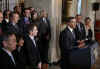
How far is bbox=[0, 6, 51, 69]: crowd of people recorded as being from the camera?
327 centimetres

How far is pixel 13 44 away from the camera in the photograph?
3268 millimetres

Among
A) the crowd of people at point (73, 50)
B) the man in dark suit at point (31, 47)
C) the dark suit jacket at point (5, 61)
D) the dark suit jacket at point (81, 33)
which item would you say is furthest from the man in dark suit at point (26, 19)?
the dark suit jacket at point (5, 61)

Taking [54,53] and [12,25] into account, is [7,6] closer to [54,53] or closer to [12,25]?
[54,53]

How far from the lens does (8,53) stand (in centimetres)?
322

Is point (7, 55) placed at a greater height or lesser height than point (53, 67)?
greater

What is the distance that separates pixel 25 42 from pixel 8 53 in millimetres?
1107

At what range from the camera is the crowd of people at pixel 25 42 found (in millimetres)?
3266

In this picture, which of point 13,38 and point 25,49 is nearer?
point 13,38

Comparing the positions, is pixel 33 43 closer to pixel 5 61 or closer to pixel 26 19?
pixel 5 61

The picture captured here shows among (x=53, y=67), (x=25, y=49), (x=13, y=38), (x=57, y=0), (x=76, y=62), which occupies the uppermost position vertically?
(x=57, y=0)

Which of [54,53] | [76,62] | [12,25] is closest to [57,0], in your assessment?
[54,53]

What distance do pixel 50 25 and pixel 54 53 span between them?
→ 797 millimetres

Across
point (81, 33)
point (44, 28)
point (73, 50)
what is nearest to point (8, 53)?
point (73, 50)

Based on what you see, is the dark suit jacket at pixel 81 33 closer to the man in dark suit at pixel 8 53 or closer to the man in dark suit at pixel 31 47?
the man in dark suit at pixel 31 47
